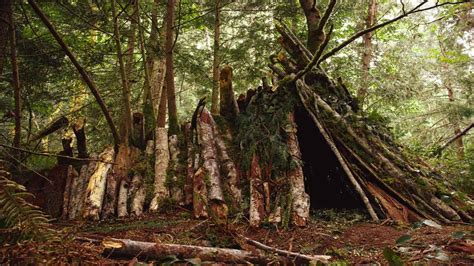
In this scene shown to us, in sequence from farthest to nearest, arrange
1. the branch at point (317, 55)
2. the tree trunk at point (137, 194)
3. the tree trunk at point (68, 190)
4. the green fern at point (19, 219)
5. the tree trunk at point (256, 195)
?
the tree trunk at point (68, 190), the tree trunk at point (137, 194), the tree trunk at point (256, 195), the branch at point (317, 55), the green fern at point (19, 219)

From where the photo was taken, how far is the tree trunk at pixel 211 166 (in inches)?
152

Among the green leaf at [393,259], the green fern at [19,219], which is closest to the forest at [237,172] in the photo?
the green leaf at [393,259]

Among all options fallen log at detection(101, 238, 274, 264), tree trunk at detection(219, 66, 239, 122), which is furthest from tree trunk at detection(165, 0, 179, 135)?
fallen log at detection(101, 238, 274, 264)

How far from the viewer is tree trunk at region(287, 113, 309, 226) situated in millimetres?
3771

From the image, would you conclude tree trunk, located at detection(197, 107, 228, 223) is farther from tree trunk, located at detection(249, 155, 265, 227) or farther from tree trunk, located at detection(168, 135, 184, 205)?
tree trunk, located at detection(168, 135, 184, 205)

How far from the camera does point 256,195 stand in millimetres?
4109

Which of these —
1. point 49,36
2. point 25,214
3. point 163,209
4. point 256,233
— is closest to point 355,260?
point 256,233

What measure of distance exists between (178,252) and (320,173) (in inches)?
135

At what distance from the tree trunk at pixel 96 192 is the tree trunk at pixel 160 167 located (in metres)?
0.74

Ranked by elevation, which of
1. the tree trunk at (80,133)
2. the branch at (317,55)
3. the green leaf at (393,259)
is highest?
the branch at (317,55)

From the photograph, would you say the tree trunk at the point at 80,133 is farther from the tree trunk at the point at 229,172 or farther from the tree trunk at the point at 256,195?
the tree trunk at the point at 256,195

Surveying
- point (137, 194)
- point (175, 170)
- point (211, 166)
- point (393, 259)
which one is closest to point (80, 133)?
point (137, 194)

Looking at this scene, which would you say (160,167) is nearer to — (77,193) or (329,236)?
(77,193)

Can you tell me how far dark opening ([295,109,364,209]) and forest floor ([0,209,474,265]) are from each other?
699 mm
